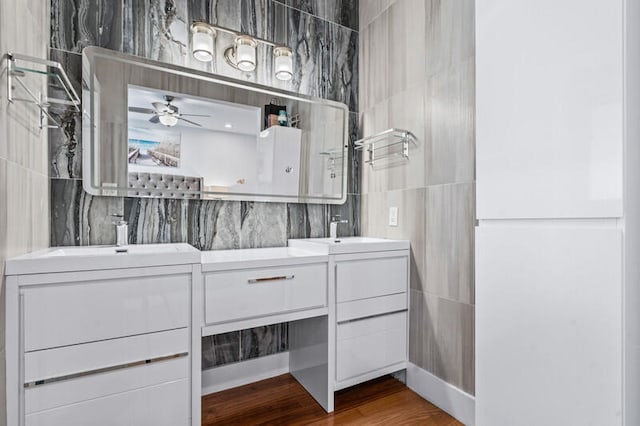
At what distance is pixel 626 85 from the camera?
0.88 m

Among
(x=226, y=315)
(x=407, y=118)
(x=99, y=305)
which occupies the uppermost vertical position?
(x=407, y=118)

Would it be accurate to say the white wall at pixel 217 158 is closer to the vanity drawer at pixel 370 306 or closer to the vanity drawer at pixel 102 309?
the vanity drawer at pixel 102 309

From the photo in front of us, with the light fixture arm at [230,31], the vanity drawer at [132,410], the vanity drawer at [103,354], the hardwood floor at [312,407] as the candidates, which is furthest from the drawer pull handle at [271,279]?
the light fixture arm at [230,31]

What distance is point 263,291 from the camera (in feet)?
5.17

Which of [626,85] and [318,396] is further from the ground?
[626,85]

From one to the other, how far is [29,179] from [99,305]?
591mm

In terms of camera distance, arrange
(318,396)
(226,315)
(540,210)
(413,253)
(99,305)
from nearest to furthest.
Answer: (540,210)
(99,305)
(226,315)
(318,396)
(413,253)

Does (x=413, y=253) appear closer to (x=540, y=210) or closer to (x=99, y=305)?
(x=540, y=210)

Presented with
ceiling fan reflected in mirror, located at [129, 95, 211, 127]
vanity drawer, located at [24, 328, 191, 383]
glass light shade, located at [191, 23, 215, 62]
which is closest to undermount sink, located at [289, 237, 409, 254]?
vanity drawer, located at [24, 328, 191, 383]

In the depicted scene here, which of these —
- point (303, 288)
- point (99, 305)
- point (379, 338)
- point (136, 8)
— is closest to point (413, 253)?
point (379, 338)

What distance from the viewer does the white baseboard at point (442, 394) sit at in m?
1.60

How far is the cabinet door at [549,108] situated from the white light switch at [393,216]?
843 millimetres

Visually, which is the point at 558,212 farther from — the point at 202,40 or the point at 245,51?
the point at 202,40

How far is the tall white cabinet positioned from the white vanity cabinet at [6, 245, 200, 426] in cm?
121
